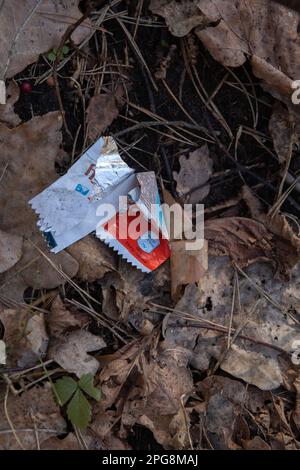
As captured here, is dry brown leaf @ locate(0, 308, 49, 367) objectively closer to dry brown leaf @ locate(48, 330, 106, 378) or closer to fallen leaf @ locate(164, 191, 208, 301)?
dry brown leaf @ locate(48, 330, 106, 378)

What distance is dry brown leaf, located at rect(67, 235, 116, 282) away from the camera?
220 cm

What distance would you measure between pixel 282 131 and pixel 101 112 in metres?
0.70

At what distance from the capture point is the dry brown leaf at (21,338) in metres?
2.10

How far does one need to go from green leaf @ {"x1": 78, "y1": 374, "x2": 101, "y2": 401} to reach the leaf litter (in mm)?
11

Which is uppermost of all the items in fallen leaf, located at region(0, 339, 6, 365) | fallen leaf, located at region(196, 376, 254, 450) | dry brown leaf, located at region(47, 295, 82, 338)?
dry brown leaf, located at region(47, 295, 82, 338)

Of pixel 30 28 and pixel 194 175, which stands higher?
pixel 30 28

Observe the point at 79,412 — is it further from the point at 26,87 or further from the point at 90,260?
the point at 26,87

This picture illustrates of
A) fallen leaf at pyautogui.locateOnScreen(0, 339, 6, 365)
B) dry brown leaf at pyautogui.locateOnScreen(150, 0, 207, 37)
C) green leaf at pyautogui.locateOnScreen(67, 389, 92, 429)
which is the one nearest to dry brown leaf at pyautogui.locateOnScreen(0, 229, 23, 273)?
fallen leaf at pyautogui.locateOnScreen(0, 339, 6, 365)

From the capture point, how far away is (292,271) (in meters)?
2.31

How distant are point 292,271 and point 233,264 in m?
0.23

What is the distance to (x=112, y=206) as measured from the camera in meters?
2.25

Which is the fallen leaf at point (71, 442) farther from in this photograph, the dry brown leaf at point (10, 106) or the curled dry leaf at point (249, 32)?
the curled dry leaf at point (249, 32)

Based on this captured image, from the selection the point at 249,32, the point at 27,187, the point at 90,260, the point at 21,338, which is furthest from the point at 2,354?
the point at 249,32

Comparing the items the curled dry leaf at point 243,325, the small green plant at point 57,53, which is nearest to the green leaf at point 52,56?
the small green plant at point 57,53
